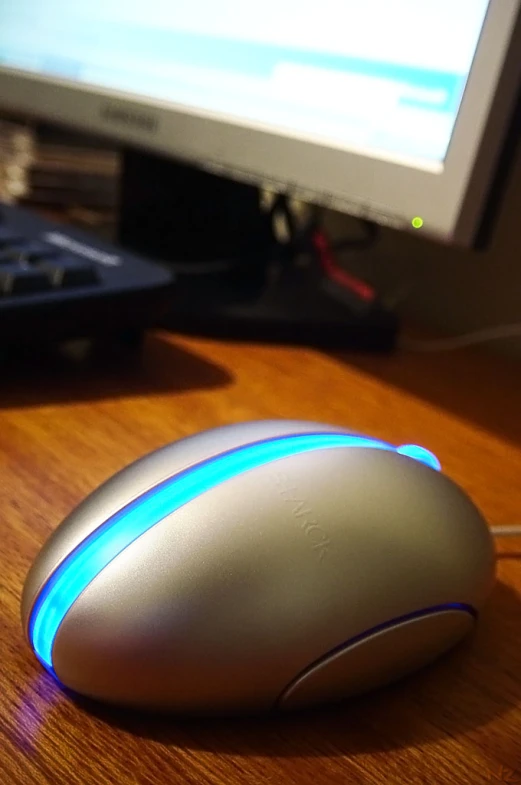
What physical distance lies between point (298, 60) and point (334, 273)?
0.73 feet

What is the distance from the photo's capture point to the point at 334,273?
0.71 m

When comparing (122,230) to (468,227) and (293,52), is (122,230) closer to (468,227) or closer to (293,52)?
(293,52)

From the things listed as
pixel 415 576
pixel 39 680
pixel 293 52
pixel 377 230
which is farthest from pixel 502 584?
pixel 377 230

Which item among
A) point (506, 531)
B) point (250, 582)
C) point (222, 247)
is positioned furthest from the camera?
point (222, 247)

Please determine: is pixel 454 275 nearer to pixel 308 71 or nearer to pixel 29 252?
pixel 308 71

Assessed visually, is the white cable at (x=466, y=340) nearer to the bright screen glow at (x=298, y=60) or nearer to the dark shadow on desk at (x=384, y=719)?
the bright screen glow at (x=298, y=60)

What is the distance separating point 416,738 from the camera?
0.25 m

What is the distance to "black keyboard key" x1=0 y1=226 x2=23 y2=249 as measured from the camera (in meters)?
0.50

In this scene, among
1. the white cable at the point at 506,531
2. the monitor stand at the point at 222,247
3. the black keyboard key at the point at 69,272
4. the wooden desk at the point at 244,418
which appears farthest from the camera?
the monitor stand at the point at 222,247

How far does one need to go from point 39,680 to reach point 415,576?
0.13 m

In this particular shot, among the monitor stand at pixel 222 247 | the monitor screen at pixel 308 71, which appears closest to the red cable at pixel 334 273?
the monitor stand at pixel 222 247

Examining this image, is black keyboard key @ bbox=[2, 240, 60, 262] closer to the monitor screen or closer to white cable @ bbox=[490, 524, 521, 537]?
the monitor screen

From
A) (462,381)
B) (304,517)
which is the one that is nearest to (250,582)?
(304,517)

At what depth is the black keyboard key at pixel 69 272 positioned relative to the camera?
1.52 ft
